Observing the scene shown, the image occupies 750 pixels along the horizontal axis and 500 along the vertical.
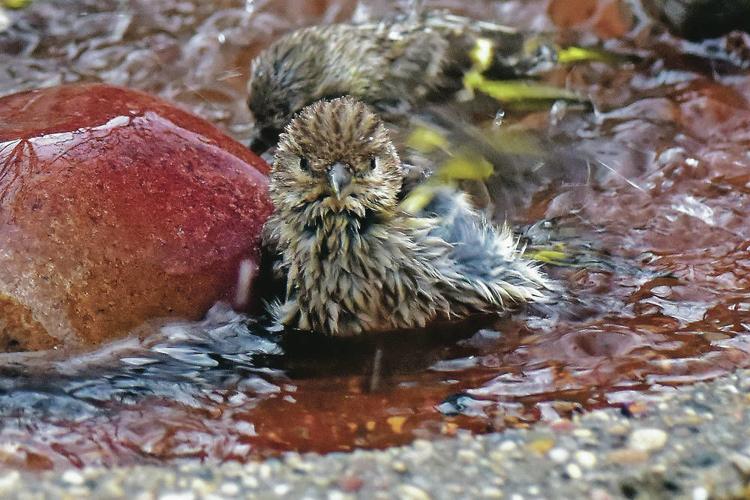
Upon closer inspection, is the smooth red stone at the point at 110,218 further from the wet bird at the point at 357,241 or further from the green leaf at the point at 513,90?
the green leaf at the point at 513,90

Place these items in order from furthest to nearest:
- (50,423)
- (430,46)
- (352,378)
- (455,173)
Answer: (430,46), (455,173), (352,378), (50,423)

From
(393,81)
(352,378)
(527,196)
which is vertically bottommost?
(352,378)

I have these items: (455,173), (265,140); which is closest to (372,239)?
(455,173)

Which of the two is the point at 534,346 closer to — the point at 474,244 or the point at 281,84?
the point at 474,244

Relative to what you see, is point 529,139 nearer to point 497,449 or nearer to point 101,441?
point 497,449

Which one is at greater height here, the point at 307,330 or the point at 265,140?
the point at 265,140

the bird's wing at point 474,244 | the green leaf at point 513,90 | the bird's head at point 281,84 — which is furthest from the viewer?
the green leaf at point 513,90

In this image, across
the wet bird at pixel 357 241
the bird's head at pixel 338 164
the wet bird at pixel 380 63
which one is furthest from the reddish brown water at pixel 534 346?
the bird's head at pixel 338 164
